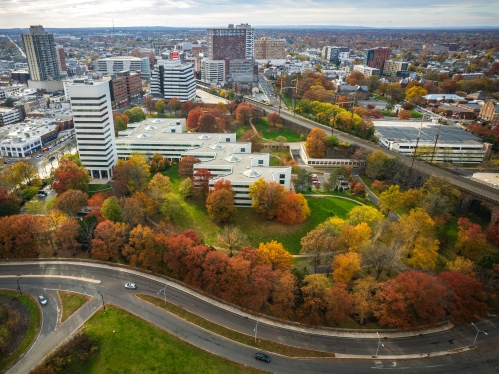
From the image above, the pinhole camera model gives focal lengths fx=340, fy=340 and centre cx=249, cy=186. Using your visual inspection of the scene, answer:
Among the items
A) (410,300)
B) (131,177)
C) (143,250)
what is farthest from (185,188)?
(410,300)

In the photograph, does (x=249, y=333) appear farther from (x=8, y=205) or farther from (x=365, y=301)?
(x=8, y=205)

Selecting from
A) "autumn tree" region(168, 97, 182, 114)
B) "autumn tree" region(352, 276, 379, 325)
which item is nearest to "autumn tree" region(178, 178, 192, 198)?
"autumn tree" region(352, 276, 379, 325)

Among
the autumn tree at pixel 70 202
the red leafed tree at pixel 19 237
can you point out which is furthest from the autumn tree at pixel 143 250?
the autumn tree at pixel 70 202

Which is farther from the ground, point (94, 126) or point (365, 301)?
point (94, 126)

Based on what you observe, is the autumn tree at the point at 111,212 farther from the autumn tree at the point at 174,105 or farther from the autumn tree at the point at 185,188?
the autumn tree at the point at 174,105

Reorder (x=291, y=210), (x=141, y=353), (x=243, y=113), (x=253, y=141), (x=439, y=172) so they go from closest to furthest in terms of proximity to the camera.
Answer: (x=141, y=353)
(x=291, y=210)
(x=439, y=172)
(x=253, y=141)
(x=243, y=113)

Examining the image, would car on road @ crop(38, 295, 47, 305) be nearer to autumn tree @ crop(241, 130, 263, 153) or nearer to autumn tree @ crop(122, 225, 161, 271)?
autumn tree @ crop(122, 225, 161, 271)
